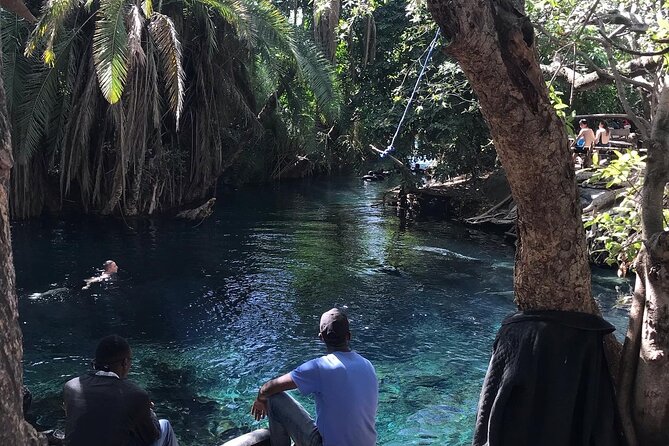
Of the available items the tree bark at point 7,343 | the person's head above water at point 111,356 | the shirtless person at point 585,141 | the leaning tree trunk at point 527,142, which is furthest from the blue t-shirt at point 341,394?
the shirtless person at point 585,141

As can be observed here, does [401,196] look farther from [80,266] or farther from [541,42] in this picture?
[541,42]

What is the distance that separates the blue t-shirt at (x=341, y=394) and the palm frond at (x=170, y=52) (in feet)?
37.2

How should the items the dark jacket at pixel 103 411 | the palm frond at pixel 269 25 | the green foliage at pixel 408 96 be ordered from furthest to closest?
the green foliage at pixel 408 96 < the palm frond at pixel 269 25 < the dark jacket at pixel 103 411

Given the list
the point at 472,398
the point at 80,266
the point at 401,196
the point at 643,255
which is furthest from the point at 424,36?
the point at 643,255

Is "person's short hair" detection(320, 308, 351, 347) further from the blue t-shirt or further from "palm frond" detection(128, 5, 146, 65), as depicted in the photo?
"palm frond" detection(128, 5, 146, 65)

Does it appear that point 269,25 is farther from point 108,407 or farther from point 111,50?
point 108,407

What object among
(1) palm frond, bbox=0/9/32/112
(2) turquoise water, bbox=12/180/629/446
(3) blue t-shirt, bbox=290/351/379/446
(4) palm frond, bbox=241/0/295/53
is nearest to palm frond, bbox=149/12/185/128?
(4) palm frond, bbox=241/0/295/53

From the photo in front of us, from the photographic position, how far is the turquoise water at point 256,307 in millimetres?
7559

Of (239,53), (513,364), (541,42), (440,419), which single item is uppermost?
(239,53)

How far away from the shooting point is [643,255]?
3.53 m

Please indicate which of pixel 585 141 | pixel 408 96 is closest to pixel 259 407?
pixel 585 141

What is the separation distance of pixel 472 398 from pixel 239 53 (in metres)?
15.3

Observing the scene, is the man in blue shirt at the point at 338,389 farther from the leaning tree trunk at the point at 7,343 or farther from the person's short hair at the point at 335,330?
the leaning tree trunk at the point at 7,343

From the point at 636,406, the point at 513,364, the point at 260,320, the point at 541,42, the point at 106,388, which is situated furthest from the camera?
the point at 260,320
